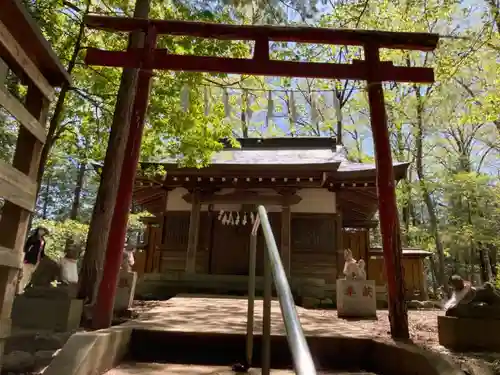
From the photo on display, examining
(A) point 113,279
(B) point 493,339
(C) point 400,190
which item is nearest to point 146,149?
(A) point 113,279

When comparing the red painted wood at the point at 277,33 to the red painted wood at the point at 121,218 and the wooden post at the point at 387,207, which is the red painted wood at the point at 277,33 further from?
the red painted wood at the point at 121,218

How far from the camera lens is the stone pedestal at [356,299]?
738 centimetres

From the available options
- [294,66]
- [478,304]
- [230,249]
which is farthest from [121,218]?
[230,249]

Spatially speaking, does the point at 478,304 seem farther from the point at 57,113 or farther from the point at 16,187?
the point at 57,113

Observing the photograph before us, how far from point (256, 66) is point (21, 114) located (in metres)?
2.82

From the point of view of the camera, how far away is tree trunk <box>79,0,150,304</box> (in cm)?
598

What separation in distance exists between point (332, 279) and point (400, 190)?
35.7ft

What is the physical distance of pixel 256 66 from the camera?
4.84 m

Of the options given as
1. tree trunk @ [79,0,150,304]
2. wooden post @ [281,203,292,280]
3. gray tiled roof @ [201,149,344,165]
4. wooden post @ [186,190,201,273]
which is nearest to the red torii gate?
tree trunk @ [79,0,150,304]

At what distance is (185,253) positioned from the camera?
40.1 feet

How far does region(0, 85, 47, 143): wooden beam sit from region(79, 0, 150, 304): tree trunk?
7.83 ft

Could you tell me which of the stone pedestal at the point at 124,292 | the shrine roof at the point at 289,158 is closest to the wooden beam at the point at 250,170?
the shrine roof at the point at 289,158

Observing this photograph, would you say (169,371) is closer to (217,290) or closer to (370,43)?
(370,43)

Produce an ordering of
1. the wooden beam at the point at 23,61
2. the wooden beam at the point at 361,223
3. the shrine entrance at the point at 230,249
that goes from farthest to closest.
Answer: the wooden beam at the point at 361,223, the shrine entrance at the point at 230,249, the wooden beam at the point at 23,61
